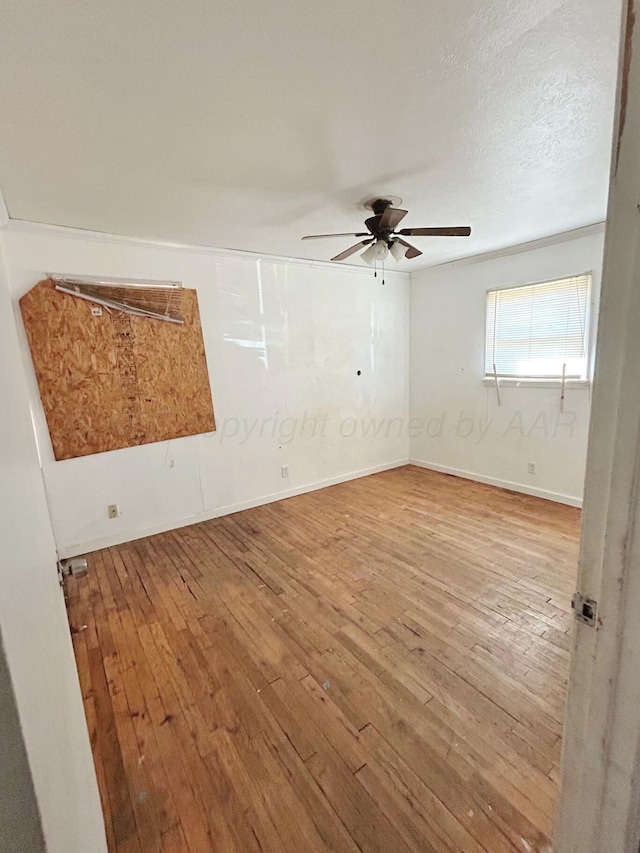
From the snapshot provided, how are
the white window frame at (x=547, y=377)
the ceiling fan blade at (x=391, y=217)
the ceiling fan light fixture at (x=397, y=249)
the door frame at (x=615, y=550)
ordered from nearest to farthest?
the door frame at (x=615, y=550) < the ceiling fan blade at (x=391, y=217) < the ceiling fan light fixture at (x=397, y=249) < the white window frame at (x=547, y=377)

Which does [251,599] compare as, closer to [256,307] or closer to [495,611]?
[495,611]

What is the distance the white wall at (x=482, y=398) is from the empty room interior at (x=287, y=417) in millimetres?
36

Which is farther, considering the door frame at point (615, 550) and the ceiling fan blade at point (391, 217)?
the ceiling fan blade at point (391, 217)

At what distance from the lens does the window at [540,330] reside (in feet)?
11.2

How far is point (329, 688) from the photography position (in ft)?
5.74

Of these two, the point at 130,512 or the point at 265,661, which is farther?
the point at 130,512

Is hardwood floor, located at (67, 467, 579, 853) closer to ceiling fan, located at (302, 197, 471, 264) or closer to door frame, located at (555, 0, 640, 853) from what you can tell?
door frame, located at (555, 0, 640, 853)

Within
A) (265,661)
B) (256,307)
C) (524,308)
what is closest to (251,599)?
(265,661)

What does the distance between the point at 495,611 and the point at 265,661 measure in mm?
1359

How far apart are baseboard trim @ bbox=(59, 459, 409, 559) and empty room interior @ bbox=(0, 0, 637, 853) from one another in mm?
30

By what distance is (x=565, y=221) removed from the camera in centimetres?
306

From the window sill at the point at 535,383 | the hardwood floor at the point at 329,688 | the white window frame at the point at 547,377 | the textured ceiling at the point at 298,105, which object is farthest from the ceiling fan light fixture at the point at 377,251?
the hardwood floor at the point at 329,688

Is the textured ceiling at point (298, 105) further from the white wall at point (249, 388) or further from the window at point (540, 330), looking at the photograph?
the window at point (540, 330)

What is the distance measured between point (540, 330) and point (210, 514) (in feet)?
12.2
